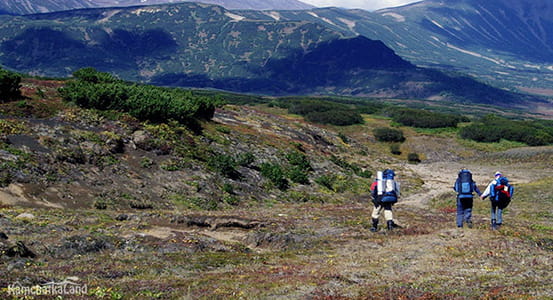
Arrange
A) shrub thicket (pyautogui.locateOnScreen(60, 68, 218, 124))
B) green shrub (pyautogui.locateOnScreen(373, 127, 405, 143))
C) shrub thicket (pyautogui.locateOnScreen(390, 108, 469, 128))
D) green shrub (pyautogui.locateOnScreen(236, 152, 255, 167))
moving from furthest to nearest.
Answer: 1. shrub thicket (pyautogui.locateOnScreen(390, 108, 469, 128))
2. green shrub (pyautogui.locateOnScreen(373, 127, 405, 143))
3. green shrub (pyautogui.locateOnScreen(236, 152, 255, 167))
4. shrub thicket (pyautogui.locateOnScreen(60, 68, 218, 124))

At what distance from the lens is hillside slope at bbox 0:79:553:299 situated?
11.7 meters

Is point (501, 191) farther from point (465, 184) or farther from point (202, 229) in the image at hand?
point (202, 229)

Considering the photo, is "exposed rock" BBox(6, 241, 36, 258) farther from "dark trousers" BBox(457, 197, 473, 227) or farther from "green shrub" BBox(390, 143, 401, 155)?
"green shrub" BBox(390, 143, 401, 155)

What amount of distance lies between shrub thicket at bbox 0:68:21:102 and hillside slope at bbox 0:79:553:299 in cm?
105

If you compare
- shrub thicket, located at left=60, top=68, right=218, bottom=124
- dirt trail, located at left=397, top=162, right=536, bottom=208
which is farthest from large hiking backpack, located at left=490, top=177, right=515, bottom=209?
shrub thicket, located at left=60, top=68, right=218, bottom=124

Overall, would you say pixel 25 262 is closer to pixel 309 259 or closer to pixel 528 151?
pixel 309 259

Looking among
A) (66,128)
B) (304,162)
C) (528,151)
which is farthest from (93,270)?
(528,151)

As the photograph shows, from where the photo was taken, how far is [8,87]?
3356cm

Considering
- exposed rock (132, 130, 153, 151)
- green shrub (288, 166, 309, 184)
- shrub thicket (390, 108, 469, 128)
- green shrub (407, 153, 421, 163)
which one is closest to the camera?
exposed rock (132, 130, 153, 151)

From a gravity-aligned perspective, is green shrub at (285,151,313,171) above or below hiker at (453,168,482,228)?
below

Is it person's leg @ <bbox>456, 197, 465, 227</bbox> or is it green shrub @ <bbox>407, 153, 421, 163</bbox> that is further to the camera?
green shrub @ <bbox>407, 153, 421, 163</bbox>

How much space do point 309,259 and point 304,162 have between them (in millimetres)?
28205

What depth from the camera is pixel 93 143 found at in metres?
29.8

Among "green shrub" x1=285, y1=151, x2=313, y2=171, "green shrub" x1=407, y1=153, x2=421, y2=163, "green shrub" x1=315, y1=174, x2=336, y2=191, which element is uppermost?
"green shrub" x1=285, y1=151, x2=313, y2=171
